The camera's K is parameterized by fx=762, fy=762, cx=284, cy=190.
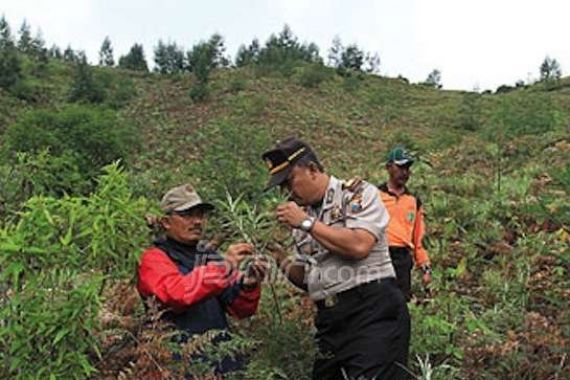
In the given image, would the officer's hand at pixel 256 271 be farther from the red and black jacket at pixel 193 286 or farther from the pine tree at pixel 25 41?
the pine tree at pixel 25 41

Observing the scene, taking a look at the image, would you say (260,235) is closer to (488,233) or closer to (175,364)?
(175,364)

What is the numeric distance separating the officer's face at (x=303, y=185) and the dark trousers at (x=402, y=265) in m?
1.75

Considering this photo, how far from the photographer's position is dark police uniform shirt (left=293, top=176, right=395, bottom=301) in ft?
9.07

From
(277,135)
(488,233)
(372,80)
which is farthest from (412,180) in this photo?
(372,80)

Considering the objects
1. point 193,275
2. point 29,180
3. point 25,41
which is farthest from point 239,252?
point 25,41

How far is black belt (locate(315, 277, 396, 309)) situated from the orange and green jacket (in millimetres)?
1734

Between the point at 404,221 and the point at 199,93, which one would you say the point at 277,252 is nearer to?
the point at 404,221

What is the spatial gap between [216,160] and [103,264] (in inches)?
352

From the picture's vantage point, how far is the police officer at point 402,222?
4.52 meters

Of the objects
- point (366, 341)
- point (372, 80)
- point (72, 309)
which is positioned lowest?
point (366, 341)

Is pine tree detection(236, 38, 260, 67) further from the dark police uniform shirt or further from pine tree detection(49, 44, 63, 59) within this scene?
the dark police uniform shirt

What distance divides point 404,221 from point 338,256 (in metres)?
1.90

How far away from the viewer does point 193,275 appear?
2775mm

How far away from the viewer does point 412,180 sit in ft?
38.1
